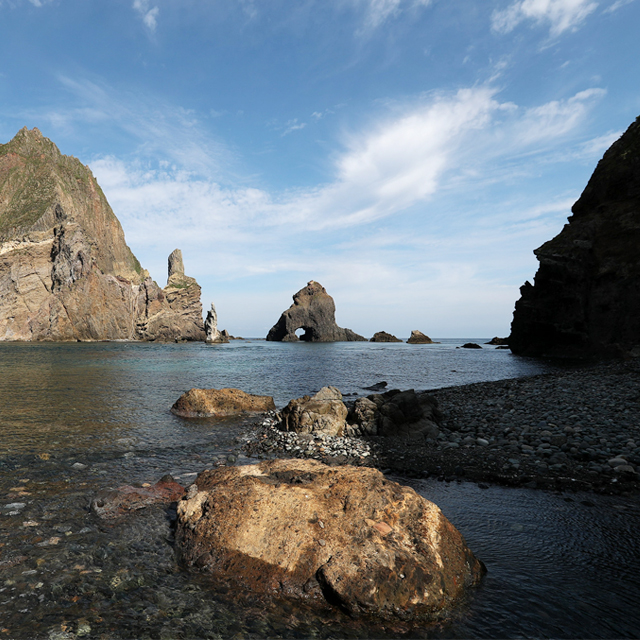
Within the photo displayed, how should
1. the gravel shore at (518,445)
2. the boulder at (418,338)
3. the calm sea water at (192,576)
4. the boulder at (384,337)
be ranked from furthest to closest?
1. the boulder at (384,337)
2. the boulder at (418,338)
3. the gravel shore at (518,445)
4. the calm sea water at (192,576)

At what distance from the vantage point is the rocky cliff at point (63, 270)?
365 feet

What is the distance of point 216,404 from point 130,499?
10.2m

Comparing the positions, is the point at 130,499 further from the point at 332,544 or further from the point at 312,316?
the point at 312,316

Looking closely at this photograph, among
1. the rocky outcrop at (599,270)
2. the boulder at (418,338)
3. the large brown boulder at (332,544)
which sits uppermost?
the rocky outcrop at (599,270)

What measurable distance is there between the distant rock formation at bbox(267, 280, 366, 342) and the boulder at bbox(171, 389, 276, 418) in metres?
137

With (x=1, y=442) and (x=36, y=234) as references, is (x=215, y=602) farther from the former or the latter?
(x=36, y=234)

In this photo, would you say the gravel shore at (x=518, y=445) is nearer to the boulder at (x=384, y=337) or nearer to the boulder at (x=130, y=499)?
the boulder at (x=130, y=499)

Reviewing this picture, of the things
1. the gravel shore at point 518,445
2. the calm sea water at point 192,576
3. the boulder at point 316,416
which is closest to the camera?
the calm sea water at point 192,576

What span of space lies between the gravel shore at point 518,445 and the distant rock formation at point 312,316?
139 meters

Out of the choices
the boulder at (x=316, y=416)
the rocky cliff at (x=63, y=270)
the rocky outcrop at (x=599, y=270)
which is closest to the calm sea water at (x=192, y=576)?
the boulder at (x=316, y=416)

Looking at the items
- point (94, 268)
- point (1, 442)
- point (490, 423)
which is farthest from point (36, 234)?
point (490, 423)

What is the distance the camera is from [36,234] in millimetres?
119250

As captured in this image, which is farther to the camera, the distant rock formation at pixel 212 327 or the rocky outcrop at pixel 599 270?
the distant rock formation at pixel 212 327

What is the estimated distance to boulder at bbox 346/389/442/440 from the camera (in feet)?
41.0
